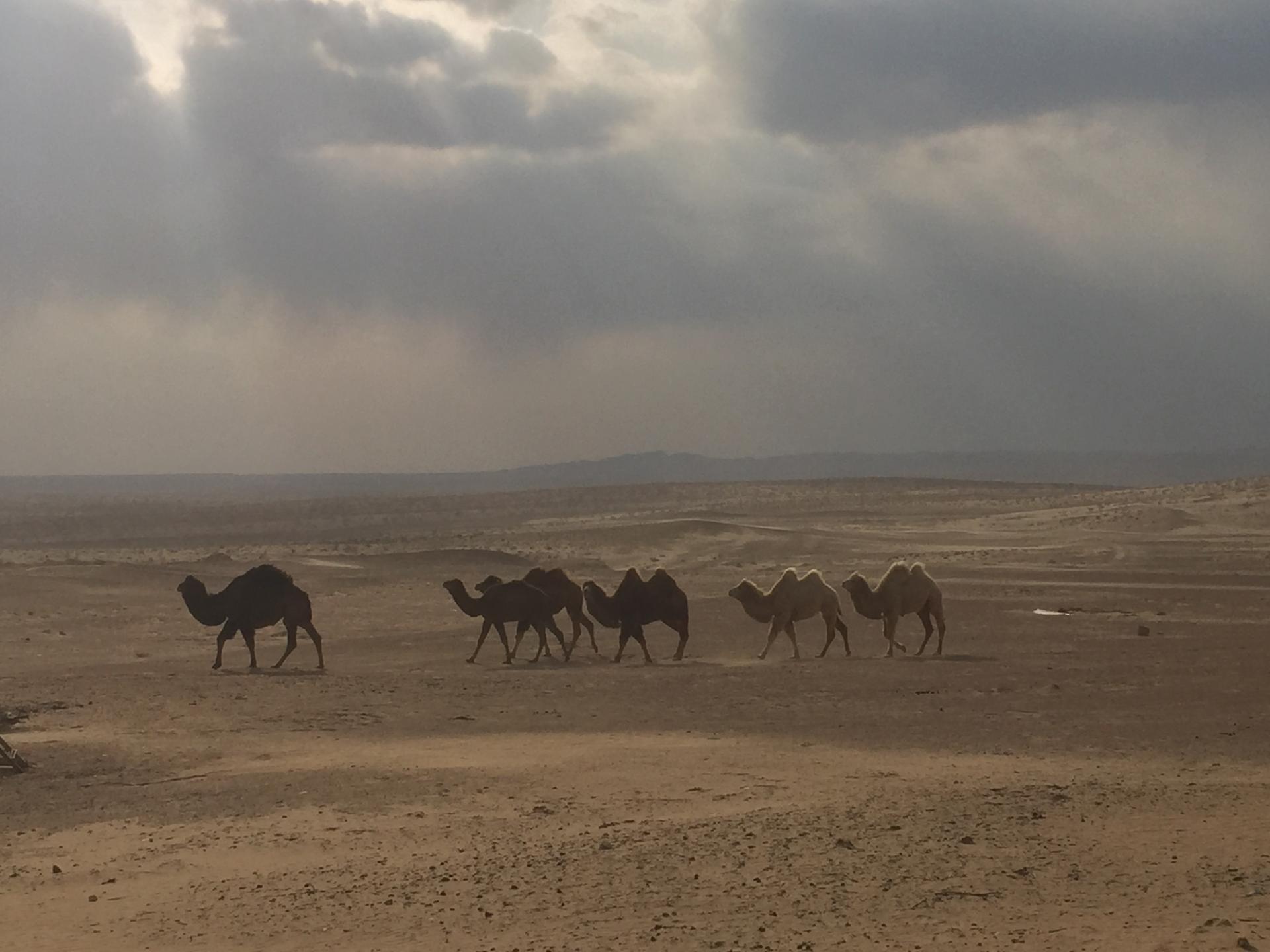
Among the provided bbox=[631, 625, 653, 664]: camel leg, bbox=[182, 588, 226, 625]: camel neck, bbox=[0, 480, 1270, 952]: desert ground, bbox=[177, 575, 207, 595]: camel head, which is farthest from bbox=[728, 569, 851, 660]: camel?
bbox=[177, 575, 207, 595]: camel head

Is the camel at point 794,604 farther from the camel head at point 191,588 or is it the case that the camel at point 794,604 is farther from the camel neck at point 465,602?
the camel head at point 191,588

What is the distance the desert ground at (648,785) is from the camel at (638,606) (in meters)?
0.74

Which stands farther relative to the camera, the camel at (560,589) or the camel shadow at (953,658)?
the camel at (560,589)

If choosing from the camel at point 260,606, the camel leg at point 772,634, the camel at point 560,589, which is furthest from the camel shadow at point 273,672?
the camel leg at point 772,634

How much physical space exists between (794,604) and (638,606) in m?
2.59

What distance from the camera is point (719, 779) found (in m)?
13.2

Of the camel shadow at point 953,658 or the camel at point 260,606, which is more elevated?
the camel at point 260,606

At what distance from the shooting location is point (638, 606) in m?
23.7

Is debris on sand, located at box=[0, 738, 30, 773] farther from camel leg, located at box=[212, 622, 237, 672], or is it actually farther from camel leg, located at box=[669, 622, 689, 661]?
camel leg, located at box=[669, 622, 689, 661]

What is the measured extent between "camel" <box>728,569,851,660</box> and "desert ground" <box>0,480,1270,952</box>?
2.27 ft

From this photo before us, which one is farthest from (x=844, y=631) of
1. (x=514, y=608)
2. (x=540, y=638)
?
(x=514, y=608)

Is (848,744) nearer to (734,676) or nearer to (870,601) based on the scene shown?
(734,676)

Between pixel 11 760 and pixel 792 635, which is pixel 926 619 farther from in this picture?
pixel 11 760

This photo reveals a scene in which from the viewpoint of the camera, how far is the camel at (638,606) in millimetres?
23719
